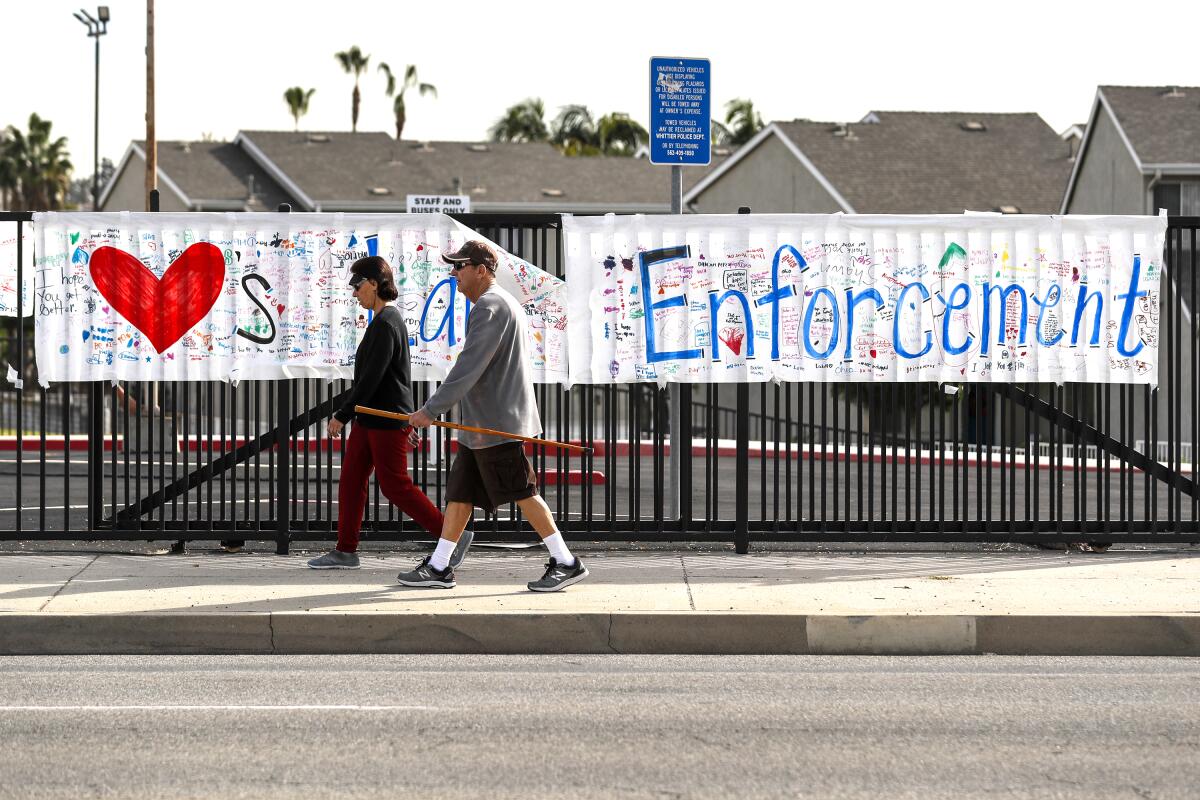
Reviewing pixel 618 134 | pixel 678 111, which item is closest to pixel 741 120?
pixel 618 134

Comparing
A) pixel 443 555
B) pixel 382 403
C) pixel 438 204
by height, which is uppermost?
pixel 438 204

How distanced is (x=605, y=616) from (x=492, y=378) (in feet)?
4.99

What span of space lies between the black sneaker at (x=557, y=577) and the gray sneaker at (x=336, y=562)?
4.67 feet

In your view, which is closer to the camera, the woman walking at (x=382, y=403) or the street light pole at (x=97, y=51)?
the woman walking at (x=382, y=403)

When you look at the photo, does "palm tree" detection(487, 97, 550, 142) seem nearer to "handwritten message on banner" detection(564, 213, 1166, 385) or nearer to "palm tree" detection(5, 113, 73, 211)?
"palm tree" detection(5, 113, 73, 211)

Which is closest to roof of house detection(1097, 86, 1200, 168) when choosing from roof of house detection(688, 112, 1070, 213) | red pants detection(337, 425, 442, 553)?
roof of house detection(688, 112, 1070, 213)

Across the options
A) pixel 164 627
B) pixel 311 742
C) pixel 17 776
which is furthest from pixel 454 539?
pixel 17 776

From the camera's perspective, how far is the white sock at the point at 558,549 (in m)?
9.05

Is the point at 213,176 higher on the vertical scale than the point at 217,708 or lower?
higher

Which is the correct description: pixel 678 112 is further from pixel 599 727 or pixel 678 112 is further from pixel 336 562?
pixel 599 727

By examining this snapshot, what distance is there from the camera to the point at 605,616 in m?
8.28

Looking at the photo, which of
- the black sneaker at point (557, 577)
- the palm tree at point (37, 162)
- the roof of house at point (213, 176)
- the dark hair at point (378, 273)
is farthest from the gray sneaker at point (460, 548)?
the palm tree at point (37, 162)

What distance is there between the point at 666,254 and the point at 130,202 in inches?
1664

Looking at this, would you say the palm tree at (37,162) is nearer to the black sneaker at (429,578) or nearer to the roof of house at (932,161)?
the roof of house at (932,161)
